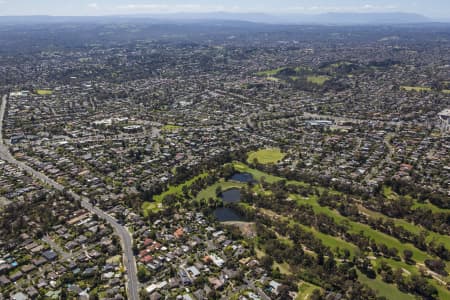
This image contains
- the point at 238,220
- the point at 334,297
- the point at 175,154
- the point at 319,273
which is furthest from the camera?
the point at 175,154

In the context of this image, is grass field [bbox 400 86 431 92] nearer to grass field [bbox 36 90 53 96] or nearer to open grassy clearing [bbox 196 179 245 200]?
open grassy clearing [bbox 196 179 245 200]

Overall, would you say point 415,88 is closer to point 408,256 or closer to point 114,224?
point 408,256

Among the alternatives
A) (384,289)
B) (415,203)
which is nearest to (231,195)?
(384,289)

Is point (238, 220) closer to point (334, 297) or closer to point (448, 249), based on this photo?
point (334, 297)

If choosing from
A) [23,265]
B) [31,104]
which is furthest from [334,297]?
[31,104]

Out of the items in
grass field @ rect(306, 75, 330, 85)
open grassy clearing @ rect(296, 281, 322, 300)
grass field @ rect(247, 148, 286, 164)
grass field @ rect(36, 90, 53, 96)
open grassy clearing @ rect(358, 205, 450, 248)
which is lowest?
open grassy clearing @ rect(296, 281, 322, 300)

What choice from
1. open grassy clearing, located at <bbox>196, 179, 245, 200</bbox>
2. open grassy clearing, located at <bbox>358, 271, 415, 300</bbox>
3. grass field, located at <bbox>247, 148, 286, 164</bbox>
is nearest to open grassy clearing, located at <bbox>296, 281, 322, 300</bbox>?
open grassy clearing, located at <bbox>358, 271, 415, 300</bbox>
